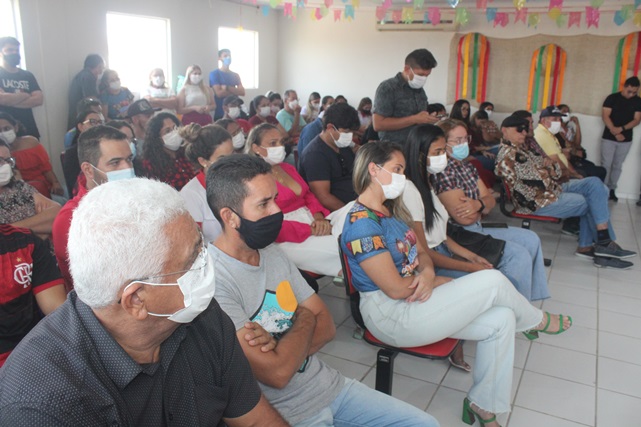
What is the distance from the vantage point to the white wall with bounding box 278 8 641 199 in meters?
7.41

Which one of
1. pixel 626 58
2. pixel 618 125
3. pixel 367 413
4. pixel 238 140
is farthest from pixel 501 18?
pixel 367 413

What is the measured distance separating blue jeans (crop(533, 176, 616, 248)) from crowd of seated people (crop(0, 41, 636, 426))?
0.01 m

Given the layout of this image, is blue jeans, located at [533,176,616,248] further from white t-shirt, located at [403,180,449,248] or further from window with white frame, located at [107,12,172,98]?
window with white frame, located at [107,12,172,98]

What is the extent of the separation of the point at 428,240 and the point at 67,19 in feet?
16.5

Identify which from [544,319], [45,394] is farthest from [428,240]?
[45,394]

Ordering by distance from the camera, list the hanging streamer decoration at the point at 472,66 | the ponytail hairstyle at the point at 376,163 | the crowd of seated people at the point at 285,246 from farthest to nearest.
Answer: the hanging streamer decoration at the point at 472,66 < the ponytail hairstyle at the point at 376,163 < the crowd of seated people at the point at 285,246

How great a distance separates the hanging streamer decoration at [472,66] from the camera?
7891 mm

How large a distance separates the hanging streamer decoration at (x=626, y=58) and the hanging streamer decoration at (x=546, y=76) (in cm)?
68

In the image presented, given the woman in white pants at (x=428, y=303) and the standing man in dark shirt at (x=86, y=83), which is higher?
the standing man in dark shirt at (x=86, y=83)

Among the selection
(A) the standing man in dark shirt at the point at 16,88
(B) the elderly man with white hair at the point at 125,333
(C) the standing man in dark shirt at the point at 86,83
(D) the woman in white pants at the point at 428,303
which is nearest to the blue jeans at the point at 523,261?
(D) the woman in white pants at the point at 428,303

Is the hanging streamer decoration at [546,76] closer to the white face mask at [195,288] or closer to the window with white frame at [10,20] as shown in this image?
the window with white frame at [10,20]

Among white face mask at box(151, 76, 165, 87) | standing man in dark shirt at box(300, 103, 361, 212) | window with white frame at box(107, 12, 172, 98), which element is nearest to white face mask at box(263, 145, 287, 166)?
standing man in dark shirt at box(300, 103, 361, 212)

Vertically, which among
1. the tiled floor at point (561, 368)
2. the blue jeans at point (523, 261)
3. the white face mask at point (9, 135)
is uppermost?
the white face mask at point (9, 135)

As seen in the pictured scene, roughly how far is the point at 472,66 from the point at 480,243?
5687 millimetres
